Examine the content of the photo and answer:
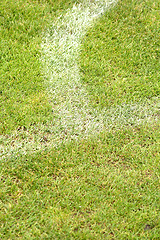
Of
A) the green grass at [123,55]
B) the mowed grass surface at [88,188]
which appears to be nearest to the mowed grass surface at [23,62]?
the mowed grass surface at [88,188]

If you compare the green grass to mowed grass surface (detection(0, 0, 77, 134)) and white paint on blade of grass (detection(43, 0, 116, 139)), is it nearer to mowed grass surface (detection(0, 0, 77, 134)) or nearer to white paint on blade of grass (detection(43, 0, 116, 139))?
white paint on blade of grass (detection(43, 0, 116, 139))

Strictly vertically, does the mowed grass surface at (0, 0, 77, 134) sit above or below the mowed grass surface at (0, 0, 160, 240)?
above

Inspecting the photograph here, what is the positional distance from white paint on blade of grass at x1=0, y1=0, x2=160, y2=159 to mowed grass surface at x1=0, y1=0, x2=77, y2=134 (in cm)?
11

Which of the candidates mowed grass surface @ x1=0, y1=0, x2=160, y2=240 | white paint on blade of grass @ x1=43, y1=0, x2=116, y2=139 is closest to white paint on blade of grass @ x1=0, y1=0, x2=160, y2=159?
white paint on blade of grass @ x1=43, y1=0, x2=116, y2=139

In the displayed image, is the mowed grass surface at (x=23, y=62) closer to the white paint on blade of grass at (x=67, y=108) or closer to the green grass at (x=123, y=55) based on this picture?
the white paint on blade of grass at (x=67, y=108)

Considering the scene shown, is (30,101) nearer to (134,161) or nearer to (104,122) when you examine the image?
(104,122)

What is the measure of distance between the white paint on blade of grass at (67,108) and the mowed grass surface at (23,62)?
109 mm

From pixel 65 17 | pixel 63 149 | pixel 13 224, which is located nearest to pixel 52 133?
pixel 63 149

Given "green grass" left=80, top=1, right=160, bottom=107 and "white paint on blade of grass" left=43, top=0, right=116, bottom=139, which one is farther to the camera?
"green grass" left=80, top=1, right=160, bottom=107

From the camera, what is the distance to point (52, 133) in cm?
360

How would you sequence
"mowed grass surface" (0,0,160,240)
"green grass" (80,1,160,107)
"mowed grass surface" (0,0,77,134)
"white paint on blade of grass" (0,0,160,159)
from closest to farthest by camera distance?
"mowed grass surface" (0,0,160,240), "white paint on blade of grass" (0,0,160,159), "mowed grass surface" (0,0,77,134), "green grass" (80,1,160,107)

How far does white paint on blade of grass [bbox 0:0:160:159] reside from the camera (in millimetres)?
3504

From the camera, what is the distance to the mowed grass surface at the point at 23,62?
366cm

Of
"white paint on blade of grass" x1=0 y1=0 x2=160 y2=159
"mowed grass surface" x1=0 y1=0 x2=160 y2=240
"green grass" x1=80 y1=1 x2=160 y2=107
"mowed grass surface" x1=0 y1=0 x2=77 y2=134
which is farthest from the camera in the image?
"green grass" x1=80 y1=1 x2=160 y2=107
